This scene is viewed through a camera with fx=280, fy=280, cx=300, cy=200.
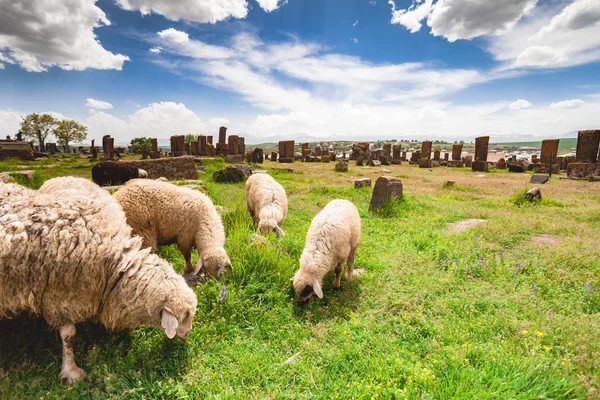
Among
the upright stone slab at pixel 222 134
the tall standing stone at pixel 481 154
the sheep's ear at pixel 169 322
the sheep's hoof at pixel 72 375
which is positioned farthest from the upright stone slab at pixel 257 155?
the sheep's hoof at pixel 72 375

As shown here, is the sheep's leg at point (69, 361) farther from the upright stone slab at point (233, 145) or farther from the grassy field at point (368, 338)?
the upright stone slab at point (233, 145)

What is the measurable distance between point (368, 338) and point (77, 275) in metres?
3.35

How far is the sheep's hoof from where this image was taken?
2768 millimetres

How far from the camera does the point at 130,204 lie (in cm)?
458

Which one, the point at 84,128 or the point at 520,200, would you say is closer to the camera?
the point at 520,200

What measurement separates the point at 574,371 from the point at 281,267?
3567 mm

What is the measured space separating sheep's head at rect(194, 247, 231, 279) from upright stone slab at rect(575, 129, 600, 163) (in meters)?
25.8

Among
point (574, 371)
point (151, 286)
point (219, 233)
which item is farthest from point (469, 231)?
point (151, 286)

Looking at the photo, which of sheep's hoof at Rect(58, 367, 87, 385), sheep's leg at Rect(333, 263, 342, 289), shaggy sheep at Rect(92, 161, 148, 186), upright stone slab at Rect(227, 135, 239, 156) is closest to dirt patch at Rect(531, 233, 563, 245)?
sheep's leg at Rect(333, 263, 342, 289)

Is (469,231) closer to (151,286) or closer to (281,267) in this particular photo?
(281,267)

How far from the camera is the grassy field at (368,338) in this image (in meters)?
2.66

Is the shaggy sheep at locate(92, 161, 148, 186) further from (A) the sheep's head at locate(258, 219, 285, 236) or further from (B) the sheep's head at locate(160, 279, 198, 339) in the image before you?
(B) the sheep's head at locate(160, 279, 198, 339)

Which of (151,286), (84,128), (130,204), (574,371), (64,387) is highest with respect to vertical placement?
(84,128)

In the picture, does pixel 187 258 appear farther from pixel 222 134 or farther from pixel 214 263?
pixel 222 134
